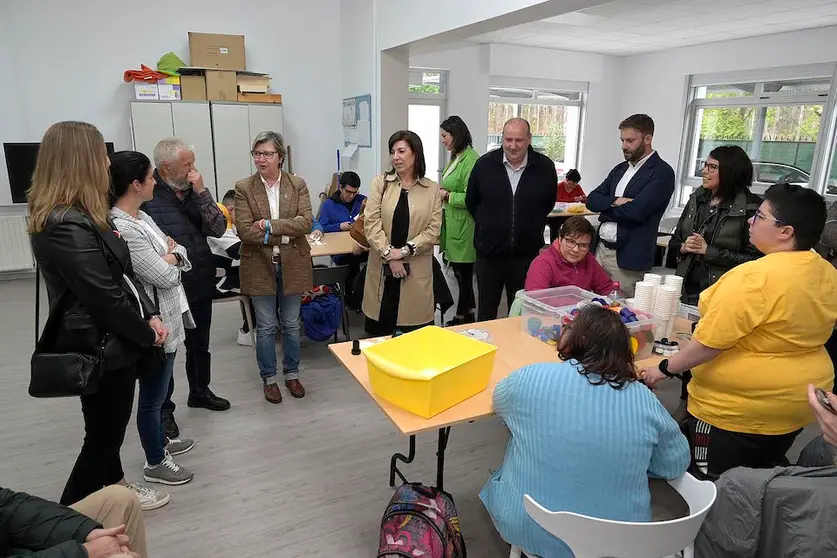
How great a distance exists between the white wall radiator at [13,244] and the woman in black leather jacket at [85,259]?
4.76 metres

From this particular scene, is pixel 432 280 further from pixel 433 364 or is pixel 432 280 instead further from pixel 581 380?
pixel 581 380

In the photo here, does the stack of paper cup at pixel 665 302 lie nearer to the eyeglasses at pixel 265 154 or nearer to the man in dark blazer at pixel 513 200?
the man in dark blazer at pixel 513 200

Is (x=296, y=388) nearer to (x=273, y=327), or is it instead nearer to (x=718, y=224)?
(x=273, y=327)

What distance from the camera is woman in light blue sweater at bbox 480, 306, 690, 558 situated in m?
1.33

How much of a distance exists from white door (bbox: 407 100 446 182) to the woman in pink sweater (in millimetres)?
5592

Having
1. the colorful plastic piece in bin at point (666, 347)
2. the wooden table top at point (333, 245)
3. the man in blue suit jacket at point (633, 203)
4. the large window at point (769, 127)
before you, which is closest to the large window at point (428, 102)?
the wooden table top at point (333, 245)

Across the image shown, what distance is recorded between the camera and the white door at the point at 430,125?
8156mm

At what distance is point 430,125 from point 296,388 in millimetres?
5937

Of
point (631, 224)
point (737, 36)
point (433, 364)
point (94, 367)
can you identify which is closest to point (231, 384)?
point (94, 367)

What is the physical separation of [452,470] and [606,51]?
8505 mm

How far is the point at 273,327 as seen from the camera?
10.3ft

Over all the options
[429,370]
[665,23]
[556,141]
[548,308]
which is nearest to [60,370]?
[429,370]

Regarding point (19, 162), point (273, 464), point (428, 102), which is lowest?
point (273, 464)

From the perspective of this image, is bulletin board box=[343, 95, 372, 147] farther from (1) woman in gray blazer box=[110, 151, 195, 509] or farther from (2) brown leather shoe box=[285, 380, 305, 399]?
(1) woman in gray blazer box=[110, 151, 195, 509]
